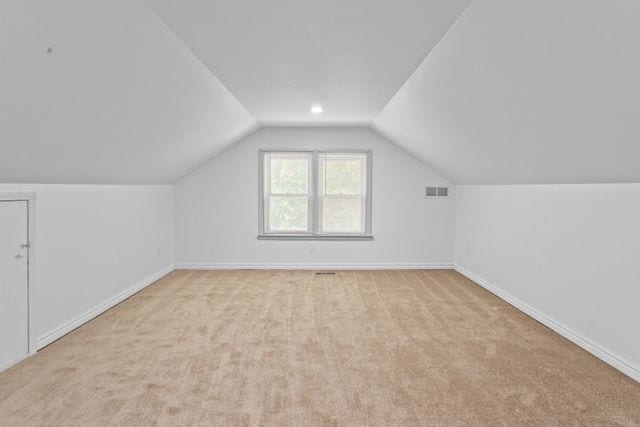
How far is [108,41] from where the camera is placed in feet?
6.57

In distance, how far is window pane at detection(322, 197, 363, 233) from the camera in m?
6.48

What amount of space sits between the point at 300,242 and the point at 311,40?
13.7 ft

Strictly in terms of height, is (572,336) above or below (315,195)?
below

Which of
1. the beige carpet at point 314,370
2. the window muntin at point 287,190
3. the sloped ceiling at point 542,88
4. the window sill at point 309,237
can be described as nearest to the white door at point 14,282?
the beige carpet at point 314,370

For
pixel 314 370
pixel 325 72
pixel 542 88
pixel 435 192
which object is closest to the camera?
pixel 542 88

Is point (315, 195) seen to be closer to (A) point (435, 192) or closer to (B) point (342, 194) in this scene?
(B) point (342, 194)

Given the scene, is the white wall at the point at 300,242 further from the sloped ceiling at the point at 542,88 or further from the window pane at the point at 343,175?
the sloped ceiling at the point at 542,88

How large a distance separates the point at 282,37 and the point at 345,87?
1319mm

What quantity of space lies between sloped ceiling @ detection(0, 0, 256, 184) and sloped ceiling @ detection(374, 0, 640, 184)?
1708 millimetres

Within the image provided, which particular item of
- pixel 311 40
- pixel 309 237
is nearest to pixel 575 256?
pixel 311 40

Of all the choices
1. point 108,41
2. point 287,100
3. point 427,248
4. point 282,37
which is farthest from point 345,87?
point 427,248

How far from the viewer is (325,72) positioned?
325cm

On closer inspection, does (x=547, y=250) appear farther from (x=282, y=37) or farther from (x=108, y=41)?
(x=108, y=41)

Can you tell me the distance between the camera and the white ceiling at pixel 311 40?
6.88ft
